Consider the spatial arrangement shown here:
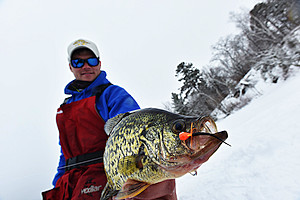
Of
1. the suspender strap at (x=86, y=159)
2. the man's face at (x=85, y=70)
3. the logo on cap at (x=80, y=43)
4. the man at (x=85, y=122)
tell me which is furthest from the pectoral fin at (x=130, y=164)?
the logo on cap at (x=80, y=43)

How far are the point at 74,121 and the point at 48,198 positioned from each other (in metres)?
0.95

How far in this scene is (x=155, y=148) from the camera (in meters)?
0.94

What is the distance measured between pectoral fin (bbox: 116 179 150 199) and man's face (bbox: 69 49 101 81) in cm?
183

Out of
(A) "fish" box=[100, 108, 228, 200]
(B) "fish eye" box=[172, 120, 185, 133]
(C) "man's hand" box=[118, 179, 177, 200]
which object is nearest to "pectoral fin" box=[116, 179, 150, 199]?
(A) "fish" box=[100, 108, 228, 200]

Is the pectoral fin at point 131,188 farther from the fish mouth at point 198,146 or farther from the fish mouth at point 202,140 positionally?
the fish mouth at point 202,140

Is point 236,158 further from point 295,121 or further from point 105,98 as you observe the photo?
point 105,98

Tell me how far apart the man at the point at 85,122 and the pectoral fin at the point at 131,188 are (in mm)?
443

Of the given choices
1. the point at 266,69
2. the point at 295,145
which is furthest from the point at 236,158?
the point at 266,69

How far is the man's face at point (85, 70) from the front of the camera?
2357 mm

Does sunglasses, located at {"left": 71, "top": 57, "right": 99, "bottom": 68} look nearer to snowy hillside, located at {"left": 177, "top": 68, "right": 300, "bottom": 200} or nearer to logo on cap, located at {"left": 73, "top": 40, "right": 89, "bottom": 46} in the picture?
logo on cap, located at {"left": 73, "top": 40, "right": 89, "bottom": 46}

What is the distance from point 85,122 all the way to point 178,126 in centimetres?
147

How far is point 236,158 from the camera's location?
3.20 meters

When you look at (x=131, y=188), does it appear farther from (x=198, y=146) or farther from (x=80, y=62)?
(x=80, y=62)

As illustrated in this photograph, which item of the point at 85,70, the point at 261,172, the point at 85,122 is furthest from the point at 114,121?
the point at 261,172
